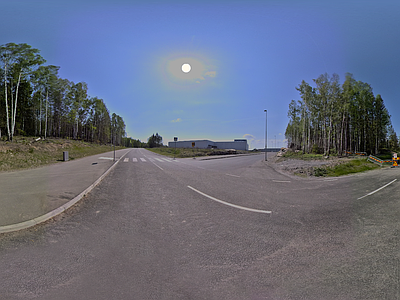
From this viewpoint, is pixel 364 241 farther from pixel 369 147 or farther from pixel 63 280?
pixel 369 147

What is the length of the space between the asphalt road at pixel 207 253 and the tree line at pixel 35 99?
23.4m

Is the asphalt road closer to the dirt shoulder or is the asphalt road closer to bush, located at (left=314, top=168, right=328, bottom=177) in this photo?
bush, located at (left=314, top=168, right=328, bottom=177)

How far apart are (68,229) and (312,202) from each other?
306 inches

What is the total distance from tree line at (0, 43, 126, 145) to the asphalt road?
23.4m

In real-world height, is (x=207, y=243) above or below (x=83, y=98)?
below

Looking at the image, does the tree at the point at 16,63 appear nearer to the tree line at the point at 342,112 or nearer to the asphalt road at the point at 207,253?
the asphalt road at the point at 207,253

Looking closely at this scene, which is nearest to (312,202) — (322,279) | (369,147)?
(322,279)

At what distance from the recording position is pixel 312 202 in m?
6.82

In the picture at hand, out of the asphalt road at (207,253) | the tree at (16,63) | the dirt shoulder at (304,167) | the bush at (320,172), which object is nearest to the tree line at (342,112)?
the dirt shoulder at (304,167)

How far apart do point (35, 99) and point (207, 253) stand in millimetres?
51200

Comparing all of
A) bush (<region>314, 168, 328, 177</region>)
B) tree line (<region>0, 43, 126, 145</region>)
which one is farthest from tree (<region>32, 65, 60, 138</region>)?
bush (<region>314, 168, 328, 177</region>)

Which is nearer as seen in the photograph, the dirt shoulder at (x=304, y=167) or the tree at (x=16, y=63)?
the dirt shoulder at (x=304, y=167)

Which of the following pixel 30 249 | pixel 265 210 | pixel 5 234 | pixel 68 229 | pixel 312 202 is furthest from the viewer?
pixel 312 202

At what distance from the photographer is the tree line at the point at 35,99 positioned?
23828 millimetres
